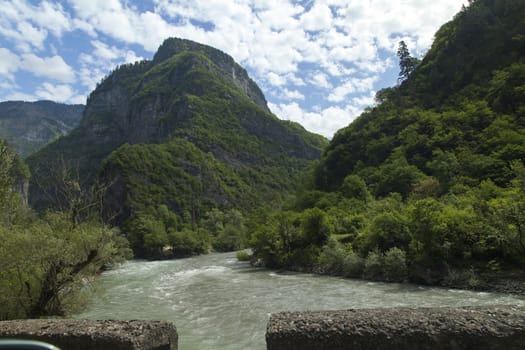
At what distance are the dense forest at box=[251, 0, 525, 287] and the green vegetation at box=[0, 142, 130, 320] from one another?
32494mm

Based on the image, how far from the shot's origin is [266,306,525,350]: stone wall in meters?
6.10

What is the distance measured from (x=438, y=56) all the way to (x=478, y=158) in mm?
59089

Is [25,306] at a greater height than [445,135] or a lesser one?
lesser

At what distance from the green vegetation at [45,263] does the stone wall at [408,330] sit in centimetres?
1109

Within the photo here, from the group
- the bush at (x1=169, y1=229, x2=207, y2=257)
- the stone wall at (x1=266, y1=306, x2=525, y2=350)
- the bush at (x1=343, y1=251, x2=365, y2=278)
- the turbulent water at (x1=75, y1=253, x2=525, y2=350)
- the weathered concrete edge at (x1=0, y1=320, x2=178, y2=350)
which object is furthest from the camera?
the bush at (x1=169, y1=229, x2=207, y2=257)

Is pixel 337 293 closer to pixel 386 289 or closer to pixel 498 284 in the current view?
pixel 386 289

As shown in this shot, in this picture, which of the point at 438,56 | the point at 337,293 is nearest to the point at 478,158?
the point at 337,293

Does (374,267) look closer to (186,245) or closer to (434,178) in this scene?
(434,178)

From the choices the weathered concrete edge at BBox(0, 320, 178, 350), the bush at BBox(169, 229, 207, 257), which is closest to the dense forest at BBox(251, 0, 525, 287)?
the bush at BBox(169, 229, 207, 257)

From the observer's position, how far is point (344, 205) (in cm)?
8162

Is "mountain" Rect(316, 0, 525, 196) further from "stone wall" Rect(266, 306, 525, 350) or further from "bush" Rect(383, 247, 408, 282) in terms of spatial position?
"stone wall" Rect(266, 306, 525, 350)

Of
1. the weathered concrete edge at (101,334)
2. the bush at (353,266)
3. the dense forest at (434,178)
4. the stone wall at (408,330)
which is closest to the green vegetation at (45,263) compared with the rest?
the weathered concrete edge at (101,334)

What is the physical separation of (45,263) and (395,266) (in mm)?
35067

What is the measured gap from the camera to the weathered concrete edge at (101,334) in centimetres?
695
